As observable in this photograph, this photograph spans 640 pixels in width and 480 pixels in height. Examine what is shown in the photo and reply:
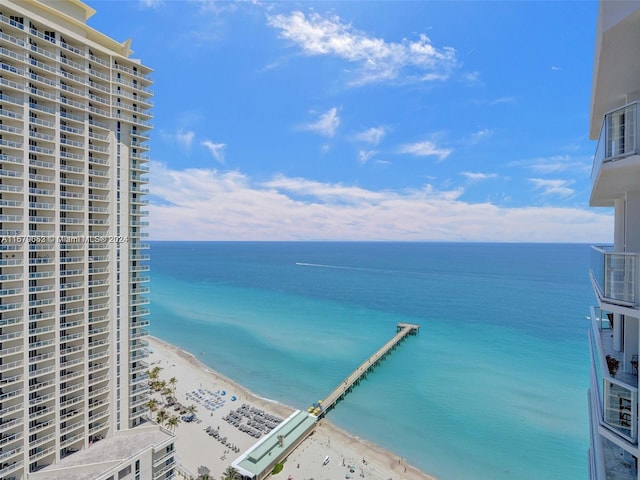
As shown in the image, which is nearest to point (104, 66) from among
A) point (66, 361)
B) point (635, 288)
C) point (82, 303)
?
point (82, 303)

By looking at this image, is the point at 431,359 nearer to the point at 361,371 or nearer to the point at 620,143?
the point at 361,371

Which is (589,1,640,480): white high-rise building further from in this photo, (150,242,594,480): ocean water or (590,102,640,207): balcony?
(150,242,594,480): ocean water

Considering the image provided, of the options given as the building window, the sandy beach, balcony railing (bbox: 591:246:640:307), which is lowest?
the sandy beach

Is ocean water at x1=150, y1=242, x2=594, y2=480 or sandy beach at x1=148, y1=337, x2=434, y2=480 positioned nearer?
sandy beach at x1=148, y1=337, x2=434, y2=480

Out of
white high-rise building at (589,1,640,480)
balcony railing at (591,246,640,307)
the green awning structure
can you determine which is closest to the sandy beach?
the green awning structure

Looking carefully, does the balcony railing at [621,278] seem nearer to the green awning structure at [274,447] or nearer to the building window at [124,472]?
the building window at [124,472]

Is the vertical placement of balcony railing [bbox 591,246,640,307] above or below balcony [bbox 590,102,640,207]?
below
